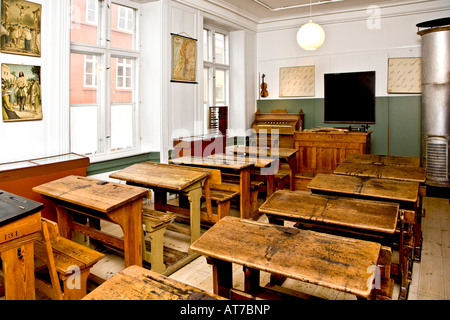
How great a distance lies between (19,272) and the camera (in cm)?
198

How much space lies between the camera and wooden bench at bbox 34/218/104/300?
223 centimetres

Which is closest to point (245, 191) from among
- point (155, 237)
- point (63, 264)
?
point (155, 237)

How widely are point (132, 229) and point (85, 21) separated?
296cm

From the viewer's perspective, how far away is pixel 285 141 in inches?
272

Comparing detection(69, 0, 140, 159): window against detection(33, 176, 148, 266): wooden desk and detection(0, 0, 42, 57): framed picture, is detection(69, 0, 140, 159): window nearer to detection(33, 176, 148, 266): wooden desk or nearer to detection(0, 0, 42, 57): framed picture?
detection(0, 0, 42, 57): framed picture

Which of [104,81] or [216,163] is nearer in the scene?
[216,163]

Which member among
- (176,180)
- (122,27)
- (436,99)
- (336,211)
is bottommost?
(336,211)

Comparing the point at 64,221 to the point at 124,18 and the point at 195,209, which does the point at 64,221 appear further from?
the point at 124,18

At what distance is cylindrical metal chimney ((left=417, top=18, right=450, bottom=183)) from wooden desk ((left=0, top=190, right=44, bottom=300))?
551 cm

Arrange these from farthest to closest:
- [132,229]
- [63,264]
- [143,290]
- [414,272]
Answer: [414,272]
[132,229]
[63,264]
[143,290]

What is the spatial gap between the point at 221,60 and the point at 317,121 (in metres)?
2.35

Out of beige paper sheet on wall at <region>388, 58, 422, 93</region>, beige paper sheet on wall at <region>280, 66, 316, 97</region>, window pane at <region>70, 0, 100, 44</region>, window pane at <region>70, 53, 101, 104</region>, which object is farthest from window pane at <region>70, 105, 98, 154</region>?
beige paper sheet on wall at <region>388, 58, 422, 93</region>

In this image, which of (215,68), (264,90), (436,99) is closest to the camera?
(436,99)
